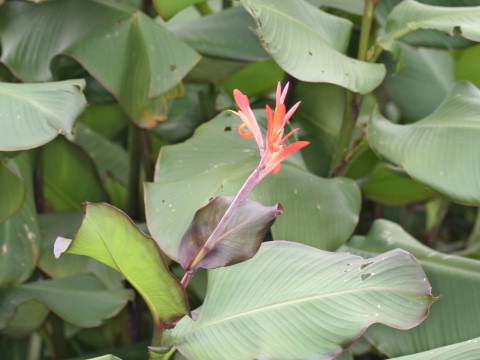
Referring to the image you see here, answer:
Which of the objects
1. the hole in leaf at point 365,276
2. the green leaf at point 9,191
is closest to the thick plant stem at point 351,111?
the hole in leaf at point 365,276

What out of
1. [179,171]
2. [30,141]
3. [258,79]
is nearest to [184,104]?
[258,79]

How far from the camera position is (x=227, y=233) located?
1.58 ft

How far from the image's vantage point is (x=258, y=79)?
3.53 ft

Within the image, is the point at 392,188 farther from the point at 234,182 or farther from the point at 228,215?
the point at 228,215

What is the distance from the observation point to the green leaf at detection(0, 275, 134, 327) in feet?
2.51

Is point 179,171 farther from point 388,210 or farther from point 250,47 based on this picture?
point 388,210

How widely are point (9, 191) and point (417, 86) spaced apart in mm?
712

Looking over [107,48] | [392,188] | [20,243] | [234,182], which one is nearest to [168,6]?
[107,48]

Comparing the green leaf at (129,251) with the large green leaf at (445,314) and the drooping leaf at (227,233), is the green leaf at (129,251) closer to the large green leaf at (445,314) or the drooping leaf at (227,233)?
the drooping leaf at (227,233)

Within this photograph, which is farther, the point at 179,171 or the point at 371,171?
the point at 371,171

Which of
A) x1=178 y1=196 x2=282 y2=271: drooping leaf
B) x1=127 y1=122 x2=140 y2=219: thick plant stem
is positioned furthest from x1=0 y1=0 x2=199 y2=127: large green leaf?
x1=178 y1=196 x2=282 y2=271: drooping leaf

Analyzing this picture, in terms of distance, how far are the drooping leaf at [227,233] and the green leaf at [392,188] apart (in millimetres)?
522

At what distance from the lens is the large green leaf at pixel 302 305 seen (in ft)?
1.62

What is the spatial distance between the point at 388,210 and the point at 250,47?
0.56 meters
